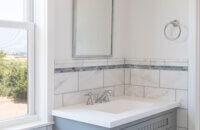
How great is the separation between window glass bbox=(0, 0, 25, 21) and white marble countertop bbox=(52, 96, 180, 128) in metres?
0.74

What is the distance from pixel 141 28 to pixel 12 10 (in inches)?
49.5

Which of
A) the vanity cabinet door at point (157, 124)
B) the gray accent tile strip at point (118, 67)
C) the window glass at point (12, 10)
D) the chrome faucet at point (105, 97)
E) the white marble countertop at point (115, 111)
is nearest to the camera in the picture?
the white marble countertop at point (115, 111)

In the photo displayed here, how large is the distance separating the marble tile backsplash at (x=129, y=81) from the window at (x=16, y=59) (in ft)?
0.71

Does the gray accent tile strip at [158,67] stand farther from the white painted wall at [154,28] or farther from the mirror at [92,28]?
the mirror at [92,28]

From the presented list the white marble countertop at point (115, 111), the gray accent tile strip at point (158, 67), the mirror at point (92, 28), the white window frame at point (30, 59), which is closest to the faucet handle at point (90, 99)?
the white marble countertop at point (115, 111)

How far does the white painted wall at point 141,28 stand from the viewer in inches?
89.4

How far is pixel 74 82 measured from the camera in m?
2.34

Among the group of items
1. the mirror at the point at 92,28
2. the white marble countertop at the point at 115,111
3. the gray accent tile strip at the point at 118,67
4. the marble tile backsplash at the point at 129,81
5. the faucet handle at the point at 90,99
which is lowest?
the white marble countertop at the point at 115,111

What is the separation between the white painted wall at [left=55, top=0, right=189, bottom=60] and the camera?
2270mm

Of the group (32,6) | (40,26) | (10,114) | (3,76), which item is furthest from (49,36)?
(10,114)

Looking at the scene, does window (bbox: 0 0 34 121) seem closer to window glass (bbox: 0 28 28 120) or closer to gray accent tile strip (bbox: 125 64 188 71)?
window glass (bbox: 0 28 28 120)

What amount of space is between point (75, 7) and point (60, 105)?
2.61 feet

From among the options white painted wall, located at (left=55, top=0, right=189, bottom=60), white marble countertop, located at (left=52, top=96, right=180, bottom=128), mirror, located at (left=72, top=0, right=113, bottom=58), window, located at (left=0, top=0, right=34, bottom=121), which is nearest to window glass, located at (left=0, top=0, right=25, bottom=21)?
window, located at (left=0, top=0, right=34, bottom=121)

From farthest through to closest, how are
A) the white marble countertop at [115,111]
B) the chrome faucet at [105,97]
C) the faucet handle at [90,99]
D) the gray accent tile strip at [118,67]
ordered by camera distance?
the chrome faucet at [105,97] → the faucet handle at [90,99] → the gray accent tile strip at [118,67] → the white marble countertop at [115,111]
